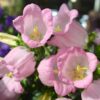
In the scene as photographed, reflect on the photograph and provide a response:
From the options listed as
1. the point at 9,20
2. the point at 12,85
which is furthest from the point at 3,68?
the point at 9,20

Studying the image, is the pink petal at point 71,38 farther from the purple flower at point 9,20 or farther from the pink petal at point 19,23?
the purple flower at point 9,20

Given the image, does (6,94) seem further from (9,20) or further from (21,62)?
(9,20)

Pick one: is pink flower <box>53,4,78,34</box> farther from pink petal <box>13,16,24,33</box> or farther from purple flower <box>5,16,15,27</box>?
purple flower <box>5,16,15,27</box>

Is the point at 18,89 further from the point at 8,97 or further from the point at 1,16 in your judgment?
the point at 1,16

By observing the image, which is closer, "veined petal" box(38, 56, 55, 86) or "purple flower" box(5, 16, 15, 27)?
"veined petal" box(38, 56, 55, 86)

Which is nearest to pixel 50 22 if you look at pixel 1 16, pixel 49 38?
pixel 49 38

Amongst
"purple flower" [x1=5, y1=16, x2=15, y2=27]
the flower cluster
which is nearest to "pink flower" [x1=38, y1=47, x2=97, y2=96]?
the flower cluster
